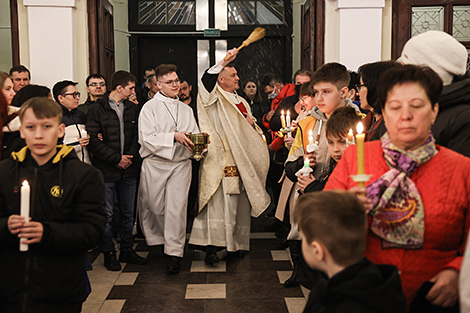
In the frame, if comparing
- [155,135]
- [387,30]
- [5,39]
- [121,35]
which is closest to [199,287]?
[155,135]

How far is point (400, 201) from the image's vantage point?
1.84 metres

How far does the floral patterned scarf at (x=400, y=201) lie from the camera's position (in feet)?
5.96

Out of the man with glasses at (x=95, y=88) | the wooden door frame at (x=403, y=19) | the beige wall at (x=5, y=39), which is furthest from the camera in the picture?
the beige wall at (x=5, y=39)

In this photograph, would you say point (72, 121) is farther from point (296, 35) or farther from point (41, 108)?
point (296, 35)

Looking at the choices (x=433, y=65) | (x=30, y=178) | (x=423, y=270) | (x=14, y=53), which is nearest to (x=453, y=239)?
(x=423, y=270)

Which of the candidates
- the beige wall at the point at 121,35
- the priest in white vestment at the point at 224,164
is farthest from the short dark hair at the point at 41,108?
the beige wall at the point at 121,35

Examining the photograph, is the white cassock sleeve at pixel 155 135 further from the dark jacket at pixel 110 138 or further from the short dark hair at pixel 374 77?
the short dark hair at pixel 374 77

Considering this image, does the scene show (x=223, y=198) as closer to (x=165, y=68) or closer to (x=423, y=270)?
(x=165, y=68)

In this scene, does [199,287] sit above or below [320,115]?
below

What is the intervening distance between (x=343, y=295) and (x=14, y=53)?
575cm

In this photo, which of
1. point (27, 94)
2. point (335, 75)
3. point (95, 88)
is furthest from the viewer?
point (95, 88)

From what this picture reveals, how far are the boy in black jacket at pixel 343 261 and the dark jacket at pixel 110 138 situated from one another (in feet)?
11.2

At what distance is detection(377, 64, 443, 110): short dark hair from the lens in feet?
6.09

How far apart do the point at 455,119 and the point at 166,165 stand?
317 centimetres
